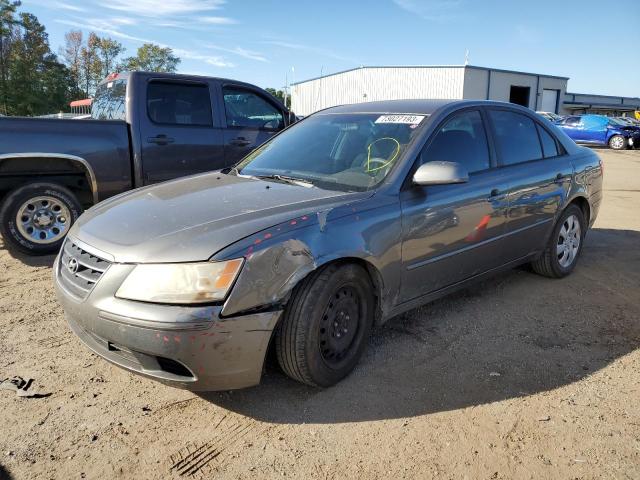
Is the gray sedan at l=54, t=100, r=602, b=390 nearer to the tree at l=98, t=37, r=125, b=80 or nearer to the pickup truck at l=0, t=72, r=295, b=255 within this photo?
the pickup truck at l=0, t=72, r=295, b=255

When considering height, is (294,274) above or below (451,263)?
above

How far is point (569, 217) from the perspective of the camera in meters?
4.86

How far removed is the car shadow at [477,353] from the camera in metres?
2.75

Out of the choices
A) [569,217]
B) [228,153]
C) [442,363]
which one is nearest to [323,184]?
[442,363]

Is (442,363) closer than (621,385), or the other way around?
(621,385)

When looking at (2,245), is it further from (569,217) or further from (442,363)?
(569,217)

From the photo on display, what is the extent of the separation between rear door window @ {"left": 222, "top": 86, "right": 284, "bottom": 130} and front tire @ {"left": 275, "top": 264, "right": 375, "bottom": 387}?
4.09 m

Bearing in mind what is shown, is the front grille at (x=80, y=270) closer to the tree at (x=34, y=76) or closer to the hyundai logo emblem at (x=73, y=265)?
the hyundai logo emblem at (x=73, y=265)

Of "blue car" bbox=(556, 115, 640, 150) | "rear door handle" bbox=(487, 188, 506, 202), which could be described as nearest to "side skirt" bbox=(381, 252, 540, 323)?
"rear door handle" bbox=(487, 188, 506, 202)

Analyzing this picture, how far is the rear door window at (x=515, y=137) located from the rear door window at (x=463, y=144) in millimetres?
217

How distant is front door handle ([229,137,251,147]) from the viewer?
6320mm

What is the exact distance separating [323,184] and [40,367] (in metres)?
2.09

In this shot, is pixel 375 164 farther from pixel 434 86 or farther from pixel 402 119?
pixel 434 86

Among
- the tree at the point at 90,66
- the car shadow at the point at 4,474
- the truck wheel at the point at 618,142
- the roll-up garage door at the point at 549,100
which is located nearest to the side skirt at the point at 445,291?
the car shadow at the point at 4,474
